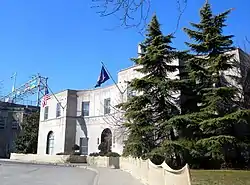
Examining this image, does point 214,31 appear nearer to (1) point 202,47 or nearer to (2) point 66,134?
(1) point 202,47

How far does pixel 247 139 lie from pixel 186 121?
430 cm

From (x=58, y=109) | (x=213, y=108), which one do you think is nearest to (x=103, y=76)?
(x=58, y=109)

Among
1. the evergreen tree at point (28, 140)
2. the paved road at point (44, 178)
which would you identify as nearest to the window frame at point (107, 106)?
the evergreen tree at point (28, 140)

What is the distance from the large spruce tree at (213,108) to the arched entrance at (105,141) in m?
14.3

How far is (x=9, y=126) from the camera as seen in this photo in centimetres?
6506

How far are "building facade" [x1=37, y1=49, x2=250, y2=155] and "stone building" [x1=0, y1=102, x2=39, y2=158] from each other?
16.0 m

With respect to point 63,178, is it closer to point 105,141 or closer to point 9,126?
point 105,141

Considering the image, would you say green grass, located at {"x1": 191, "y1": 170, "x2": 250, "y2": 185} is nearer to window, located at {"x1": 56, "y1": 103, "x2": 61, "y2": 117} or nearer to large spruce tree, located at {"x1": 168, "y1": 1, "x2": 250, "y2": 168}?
large spruce tree, located at {"x1": 168, "y1": 1, "x2": 250, "y2": 168}

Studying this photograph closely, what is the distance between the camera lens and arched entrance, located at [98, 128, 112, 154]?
38469mm

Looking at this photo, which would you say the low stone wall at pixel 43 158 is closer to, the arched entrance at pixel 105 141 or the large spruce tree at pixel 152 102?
the arched entrance at pixel 105 141

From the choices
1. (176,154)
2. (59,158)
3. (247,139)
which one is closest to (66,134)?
(59,158)

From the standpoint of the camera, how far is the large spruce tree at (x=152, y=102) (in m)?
24.9

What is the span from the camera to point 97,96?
44.0 metres

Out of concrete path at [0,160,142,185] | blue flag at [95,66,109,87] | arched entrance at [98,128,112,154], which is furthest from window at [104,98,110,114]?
concrete path at [0,160,142,185]
